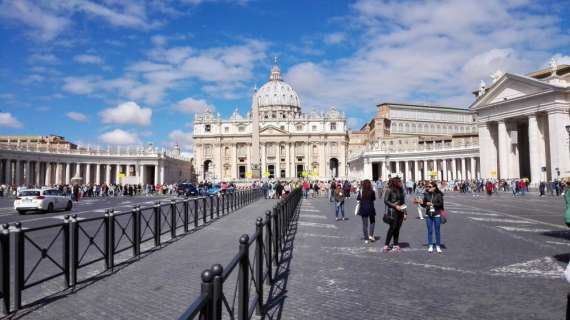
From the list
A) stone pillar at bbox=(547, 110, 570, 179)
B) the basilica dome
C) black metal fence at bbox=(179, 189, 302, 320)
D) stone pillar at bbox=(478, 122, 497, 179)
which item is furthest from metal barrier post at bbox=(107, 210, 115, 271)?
the basilica dome

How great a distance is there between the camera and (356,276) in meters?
6.89

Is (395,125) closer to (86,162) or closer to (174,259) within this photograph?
(86,162)

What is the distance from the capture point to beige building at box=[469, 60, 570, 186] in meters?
39.1

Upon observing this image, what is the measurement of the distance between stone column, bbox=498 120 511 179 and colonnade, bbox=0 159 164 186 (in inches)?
1794

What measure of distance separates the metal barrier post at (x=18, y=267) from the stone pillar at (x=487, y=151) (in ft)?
160

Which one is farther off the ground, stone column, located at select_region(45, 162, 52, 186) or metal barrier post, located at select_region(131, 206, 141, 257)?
stone column, located at select_region(45, 162, 52, 186)

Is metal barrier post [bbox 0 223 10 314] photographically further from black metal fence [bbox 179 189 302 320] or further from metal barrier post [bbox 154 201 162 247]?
metal barrier post [bbox 154 201 162 247]

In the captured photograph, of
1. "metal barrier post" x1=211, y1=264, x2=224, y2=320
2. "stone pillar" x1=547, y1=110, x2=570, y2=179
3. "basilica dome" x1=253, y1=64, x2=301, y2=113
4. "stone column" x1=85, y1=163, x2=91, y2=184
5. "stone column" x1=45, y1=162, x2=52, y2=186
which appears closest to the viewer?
"metal barrier post" x1=211, y1=264, x2=224, y2=320

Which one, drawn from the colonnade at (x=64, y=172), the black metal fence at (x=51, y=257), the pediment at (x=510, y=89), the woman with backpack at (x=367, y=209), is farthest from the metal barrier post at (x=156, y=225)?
the colonnade at (x=64, y=172)

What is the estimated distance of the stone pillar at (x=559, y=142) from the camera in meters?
38.6

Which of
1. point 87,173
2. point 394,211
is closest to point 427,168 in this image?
point 87,173

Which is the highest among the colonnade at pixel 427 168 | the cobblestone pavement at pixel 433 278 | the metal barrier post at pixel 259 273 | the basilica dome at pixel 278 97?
the basilica dome at pixel 278 97

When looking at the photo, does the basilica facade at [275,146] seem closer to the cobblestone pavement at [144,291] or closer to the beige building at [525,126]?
the beige building at [525,126]

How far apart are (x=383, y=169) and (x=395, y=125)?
3029 cm
